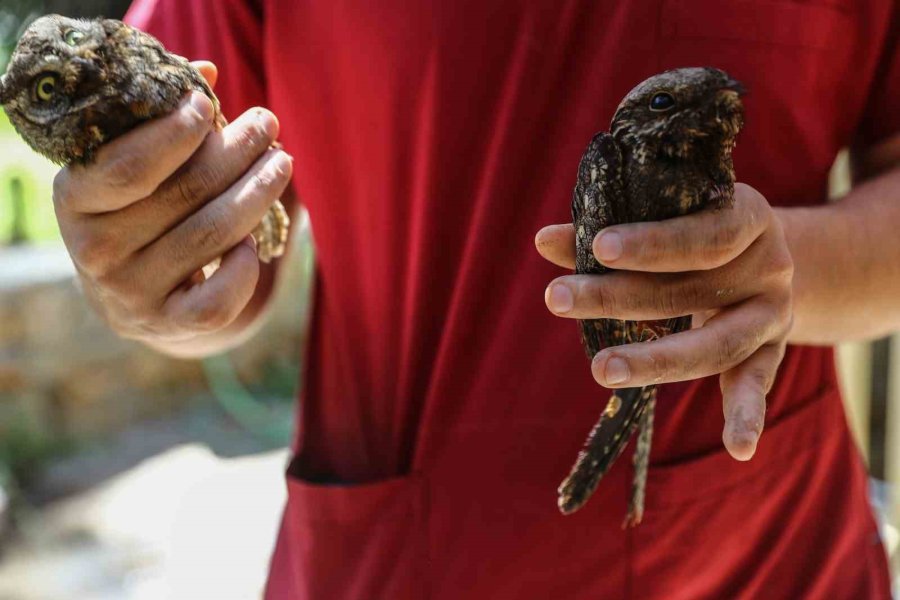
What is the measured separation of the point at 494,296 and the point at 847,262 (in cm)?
53

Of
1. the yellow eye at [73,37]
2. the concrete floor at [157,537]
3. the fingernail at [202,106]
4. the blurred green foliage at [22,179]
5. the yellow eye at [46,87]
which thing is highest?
the yellow eye at [73,37]

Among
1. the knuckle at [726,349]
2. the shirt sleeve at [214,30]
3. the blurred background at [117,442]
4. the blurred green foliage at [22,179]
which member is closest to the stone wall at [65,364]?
the blurred background at [117,442]

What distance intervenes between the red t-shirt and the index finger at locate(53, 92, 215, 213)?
0.32m

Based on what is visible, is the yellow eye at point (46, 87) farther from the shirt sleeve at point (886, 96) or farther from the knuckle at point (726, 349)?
the shirt sleeve at point (886, 96)

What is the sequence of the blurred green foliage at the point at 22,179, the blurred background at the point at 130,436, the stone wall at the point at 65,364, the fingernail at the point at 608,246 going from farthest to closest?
the stone wall at the point at 65,364 < the blurred background at the point at 130,436 < the blurred green foliage at the point at 22,179 < the fingernail at the point at 608,246

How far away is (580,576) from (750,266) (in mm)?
629

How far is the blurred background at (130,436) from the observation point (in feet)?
10.7

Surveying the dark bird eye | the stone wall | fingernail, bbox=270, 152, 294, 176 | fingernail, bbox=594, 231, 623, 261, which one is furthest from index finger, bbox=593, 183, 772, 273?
the stone wall

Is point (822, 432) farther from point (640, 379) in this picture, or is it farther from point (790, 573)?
point (640, 379)

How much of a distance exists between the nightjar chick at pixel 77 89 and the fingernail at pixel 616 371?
58 cm

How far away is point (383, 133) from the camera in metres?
1.22

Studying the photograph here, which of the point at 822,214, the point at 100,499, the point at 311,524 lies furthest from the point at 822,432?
the point at 100,499

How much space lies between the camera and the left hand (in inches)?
30.2

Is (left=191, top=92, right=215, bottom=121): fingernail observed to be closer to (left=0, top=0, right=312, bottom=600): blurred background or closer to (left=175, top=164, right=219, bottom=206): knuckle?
(left=175, top=164, right=219, bottom=206): knuckle
